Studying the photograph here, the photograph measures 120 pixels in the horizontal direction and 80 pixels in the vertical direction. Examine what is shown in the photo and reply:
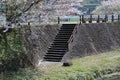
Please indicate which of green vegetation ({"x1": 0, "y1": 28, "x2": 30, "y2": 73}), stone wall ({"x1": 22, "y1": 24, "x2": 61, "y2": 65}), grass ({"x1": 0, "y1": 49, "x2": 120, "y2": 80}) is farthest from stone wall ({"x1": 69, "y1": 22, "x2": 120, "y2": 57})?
green vegetation ({"x1": 0, "y1": 28, "x2": 30, "y2": 73})

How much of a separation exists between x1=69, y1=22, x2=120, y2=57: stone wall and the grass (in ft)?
3.25

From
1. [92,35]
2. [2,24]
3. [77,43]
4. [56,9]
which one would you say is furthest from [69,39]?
[2,24]

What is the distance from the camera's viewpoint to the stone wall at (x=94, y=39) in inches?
1083

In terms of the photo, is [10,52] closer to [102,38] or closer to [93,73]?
[93,73]

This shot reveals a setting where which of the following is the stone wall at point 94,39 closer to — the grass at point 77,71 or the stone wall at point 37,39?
the grass at point 77,71

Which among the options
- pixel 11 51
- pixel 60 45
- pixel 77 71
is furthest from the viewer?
pixel 60 45

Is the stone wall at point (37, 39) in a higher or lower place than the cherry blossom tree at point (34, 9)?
lower

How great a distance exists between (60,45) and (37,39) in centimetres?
235

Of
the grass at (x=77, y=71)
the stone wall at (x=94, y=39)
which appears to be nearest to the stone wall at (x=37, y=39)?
the grass at (x=77, y=71)

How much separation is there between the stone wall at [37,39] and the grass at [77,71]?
1.15m

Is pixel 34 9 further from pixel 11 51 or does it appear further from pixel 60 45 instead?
pixel 60 45

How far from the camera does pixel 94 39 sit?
1191 inches

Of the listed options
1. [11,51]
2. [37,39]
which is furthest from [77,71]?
[37,39]

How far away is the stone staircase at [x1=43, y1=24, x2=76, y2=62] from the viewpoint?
82.3 feet
